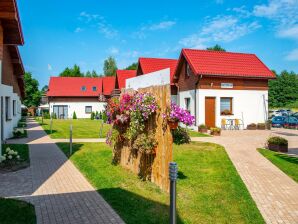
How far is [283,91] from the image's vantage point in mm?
75375

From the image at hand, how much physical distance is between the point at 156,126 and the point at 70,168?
154 inches

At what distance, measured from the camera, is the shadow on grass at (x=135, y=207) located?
5336mm

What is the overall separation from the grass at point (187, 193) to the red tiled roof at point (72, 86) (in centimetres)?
3637

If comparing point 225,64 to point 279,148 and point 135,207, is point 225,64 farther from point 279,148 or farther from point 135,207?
point 135,207

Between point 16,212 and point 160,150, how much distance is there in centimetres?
324

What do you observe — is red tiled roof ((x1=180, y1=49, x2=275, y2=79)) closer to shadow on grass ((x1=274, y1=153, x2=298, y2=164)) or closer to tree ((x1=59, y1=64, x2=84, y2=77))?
shadow on grass ((x1=274, y1=153, x2=298, y2=164))

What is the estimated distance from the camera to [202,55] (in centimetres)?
2420

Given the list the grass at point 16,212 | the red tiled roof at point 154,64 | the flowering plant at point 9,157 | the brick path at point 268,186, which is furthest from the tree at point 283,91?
the grass at point 16,212

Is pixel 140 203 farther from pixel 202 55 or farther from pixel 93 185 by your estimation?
pixel 202 55

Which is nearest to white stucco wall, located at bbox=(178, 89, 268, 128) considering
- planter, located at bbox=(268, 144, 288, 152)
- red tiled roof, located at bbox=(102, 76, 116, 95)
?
planter, located at bbox=(268, 144, 288, 152)

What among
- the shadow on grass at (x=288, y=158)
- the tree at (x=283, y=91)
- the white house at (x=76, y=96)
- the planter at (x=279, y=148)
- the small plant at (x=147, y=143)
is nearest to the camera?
the small plant at (x=147, y=143)

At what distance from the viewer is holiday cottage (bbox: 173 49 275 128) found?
73.9 ft

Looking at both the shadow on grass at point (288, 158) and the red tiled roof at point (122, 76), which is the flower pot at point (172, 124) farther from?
the red tiled roof at point (122, 76)

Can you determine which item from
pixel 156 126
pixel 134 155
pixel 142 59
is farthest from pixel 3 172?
pixel 142 59
